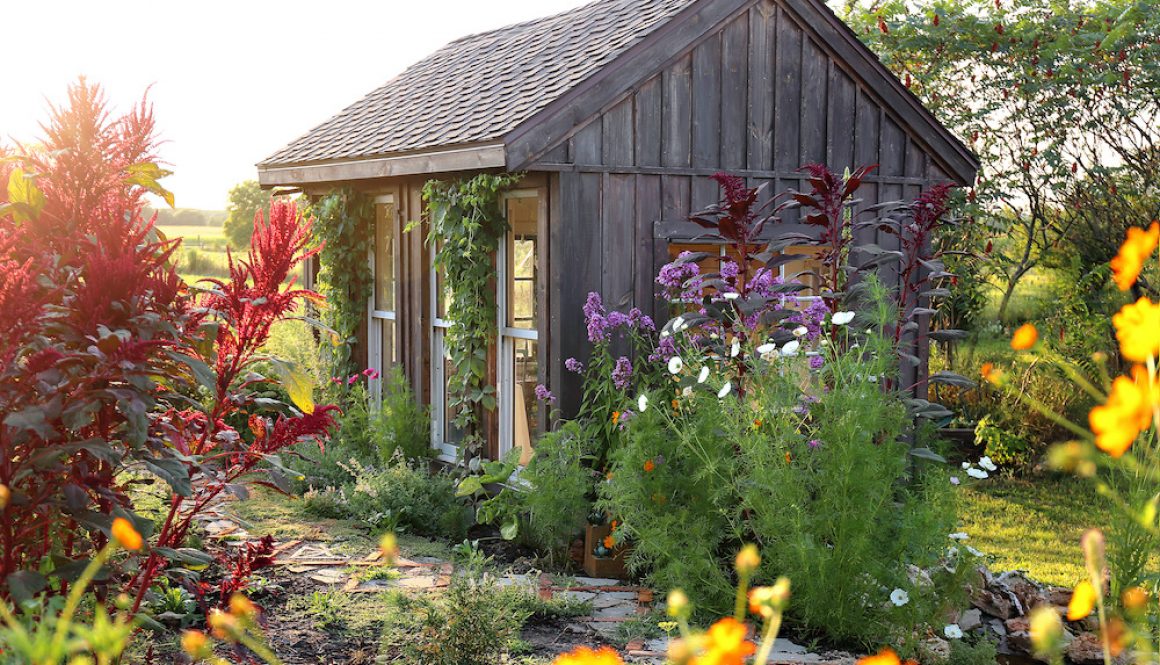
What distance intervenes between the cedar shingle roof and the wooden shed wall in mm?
349

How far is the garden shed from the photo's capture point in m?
6.50

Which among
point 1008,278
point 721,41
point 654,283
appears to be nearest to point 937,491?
point 654,283

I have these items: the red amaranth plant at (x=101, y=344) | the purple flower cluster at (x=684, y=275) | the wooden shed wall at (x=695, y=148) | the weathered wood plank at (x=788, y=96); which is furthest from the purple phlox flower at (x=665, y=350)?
the red amaranth plant at (x=101, y=344)

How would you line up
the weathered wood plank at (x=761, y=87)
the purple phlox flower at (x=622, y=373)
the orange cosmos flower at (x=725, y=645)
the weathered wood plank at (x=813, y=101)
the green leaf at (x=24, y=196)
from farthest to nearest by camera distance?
1. the weathered wood plank at (x=813, y=101)
2. the weathered wood plank at (x=761, y=87)
3. the purple phlox flower at (x=622, y=373)
4. the green leaf at (x=24, y=196)
5. the orange cosmos flower at (x=725, y=645)

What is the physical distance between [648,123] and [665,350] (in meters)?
1.68

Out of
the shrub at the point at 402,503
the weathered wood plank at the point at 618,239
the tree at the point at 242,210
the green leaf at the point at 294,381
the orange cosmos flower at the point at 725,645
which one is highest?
the tree at the point at 242,210

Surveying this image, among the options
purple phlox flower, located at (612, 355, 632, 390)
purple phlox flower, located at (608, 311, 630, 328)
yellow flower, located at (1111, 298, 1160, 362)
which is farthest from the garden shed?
yellow flower, located at (1111, 298, 1160, 362)

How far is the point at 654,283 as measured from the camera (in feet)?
22.3

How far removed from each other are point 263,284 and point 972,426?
8.78 m

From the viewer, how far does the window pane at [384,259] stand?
8.76 m

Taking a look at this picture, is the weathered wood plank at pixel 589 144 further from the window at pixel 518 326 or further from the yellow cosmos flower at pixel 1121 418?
the yellow cosmos flower at pixel 1121 418

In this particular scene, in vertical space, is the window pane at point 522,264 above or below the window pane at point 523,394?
above

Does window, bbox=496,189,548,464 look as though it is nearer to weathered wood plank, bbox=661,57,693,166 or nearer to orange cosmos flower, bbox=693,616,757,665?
weathered wood plank, bbox=661,57,693,166

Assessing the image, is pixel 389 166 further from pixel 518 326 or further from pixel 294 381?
pixel 294 381
